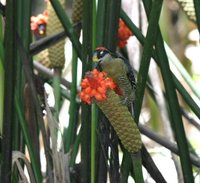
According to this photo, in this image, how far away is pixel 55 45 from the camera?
1.28 metres

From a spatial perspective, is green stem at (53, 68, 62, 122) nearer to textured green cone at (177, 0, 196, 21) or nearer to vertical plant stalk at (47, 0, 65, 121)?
vertical plant stalk at (47, 0, 65, 121)

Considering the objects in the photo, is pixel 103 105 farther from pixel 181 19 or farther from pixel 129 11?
pixel 181 19

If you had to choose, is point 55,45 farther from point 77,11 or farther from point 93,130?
point 93,130

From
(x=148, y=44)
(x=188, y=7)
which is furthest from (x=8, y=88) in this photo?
(x=188, y=7)

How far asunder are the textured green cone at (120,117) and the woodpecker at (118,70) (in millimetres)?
35

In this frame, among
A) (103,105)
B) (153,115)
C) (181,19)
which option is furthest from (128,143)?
(181,19)

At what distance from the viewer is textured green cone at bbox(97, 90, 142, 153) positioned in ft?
2.52

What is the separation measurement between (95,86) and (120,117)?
50mm

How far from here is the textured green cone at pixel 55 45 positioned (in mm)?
1282

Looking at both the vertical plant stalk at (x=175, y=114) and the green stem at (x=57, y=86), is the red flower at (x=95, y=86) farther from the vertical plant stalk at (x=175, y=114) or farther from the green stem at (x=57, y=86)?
the green stem at (x=57, y=86)

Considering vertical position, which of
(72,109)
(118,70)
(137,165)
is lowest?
(137,165)

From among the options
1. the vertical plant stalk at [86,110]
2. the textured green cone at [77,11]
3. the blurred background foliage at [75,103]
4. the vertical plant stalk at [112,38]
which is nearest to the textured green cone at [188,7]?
the blurred background foliage at [75,103]

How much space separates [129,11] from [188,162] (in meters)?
0.83

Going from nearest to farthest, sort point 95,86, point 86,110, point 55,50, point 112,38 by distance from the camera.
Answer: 1. point 95,86
2. point 86,110
3. point 112,38
4. point 55,50
